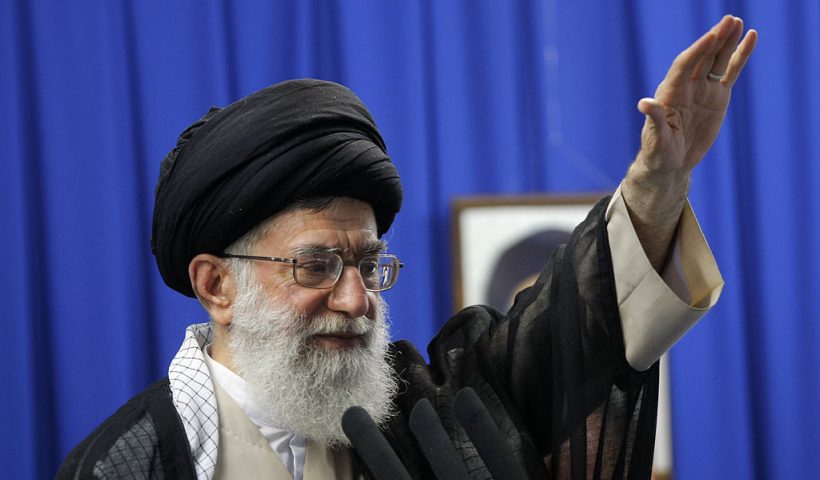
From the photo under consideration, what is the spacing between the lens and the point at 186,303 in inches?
96.9

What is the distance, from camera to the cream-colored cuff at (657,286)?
1206 mm

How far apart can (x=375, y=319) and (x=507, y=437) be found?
28 cm

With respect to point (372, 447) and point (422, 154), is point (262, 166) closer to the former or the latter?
point (372, 447)

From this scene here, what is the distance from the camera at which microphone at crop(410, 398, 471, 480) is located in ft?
2.90

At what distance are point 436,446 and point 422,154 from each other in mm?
1763

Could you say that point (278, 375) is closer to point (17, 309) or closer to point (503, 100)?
point (17, 309)

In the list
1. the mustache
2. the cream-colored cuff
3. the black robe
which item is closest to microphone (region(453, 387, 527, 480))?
the black robe

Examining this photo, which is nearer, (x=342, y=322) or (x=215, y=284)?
(x=342, y=322)

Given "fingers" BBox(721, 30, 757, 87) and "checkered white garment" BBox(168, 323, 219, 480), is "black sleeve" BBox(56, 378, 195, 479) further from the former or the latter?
"fingers" BBox(721, 30, 757, 87)

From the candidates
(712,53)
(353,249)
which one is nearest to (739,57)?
(712,53)

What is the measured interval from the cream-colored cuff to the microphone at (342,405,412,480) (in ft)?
1.55

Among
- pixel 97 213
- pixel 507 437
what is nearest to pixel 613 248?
pixel 507 437

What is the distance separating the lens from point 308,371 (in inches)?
55.7

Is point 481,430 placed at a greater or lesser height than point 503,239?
lesser
